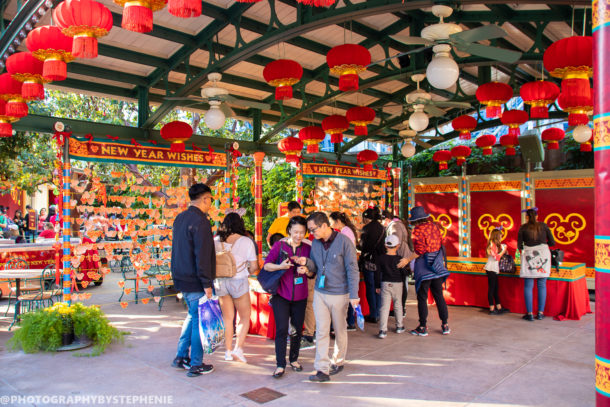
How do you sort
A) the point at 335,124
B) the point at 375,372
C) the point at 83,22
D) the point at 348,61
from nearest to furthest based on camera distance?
1. the point at 83,22
2. the point at 375,372
3. the point at 348,61
4. the point at 335,124

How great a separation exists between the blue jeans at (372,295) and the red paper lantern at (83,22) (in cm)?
428

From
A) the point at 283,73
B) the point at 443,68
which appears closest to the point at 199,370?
the point at 283,73

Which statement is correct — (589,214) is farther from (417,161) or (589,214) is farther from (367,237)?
(367,237)

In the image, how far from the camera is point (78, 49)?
3.91 metres

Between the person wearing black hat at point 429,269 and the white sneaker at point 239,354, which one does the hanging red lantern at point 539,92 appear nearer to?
the person wearing black hat at point 429,269

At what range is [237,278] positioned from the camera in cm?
462

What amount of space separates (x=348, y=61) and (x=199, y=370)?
3.79 meters

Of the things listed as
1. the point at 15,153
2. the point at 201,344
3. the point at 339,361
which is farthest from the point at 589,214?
the point at 15,153

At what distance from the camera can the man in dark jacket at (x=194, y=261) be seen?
13.7 feet

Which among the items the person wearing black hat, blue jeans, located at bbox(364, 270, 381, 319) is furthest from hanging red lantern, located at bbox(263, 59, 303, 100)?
blue jeans, located at bbox(364, 270, 381, 319)

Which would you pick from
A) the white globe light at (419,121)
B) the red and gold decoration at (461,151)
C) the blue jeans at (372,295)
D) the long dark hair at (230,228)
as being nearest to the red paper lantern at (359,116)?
the white globe light at (419,121)

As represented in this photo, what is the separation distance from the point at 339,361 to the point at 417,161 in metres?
10.8

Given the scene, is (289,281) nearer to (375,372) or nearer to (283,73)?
(375,372)

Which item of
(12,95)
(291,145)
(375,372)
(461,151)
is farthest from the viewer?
(461,151)
